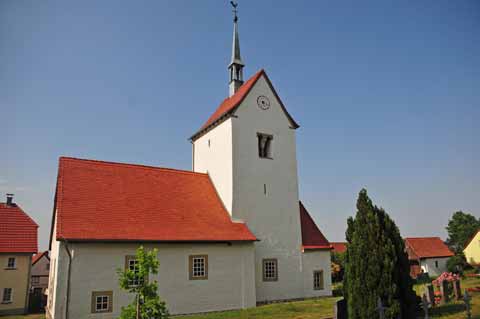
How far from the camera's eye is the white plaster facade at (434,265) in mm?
51781

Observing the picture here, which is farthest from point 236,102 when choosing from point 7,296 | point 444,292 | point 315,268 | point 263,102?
point 7,296

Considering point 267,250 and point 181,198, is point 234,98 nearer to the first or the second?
point 181,198

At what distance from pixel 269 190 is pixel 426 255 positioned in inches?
1543

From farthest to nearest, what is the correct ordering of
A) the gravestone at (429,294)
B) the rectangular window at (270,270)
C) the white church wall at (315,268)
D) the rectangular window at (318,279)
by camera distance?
the rectangular window at (318,279) → the white church wall at (315,268) → the rectangular window at (270,270) → the gravestone at (429,294)

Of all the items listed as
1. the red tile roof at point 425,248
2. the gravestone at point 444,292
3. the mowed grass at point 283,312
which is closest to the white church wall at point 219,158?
the mowed grass at point 283,312

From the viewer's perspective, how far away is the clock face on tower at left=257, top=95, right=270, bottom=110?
24.5 m

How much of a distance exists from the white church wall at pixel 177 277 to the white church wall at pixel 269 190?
1692 millimetres

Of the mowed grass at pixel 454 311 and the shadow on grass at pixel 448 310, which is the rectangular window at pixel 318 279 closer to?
the mowed grass at pixel 454 311

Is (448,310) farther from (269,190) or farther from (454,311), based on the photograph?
(269,190)

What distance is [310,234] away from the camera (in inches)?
982

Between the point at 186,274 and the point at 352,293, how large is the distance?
28.6 ft

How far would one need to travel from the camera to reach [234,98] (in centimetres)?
2523

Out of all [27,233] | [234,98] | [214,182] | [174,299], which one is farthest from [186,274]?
[27,233]

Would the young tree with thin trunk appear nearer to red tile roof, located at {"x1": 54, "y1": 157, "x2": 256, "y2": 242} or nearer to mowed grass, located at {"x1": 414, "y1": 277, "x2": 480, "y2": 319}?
red tile roof, located at {"x1": 54, "y1": 157, "x2": 256, "y2": 242}
